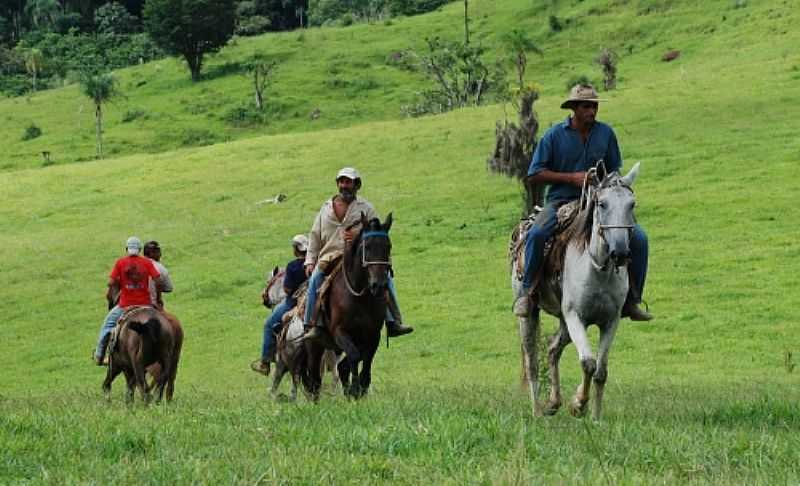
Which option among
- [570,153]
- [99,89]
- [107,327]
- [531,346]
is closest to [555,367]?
[531,346]

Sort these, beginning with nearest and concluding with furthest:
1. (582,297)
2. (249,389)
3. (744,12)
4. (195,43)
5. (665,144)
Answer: (582,297), (249,389), (665,144), (744,12), (195,43)

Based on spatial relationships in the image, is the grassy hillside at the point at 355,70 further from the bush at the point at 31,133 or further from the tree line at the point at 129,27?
the tree line at the point at 129,27

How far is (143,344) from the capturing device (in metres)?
17.4

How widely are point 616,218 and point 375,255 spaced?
11.9ft

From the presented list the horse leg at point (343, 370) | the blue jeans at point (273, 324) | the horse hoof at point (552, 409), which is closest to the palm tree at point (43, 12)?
the blue jeans at point (273, 324)

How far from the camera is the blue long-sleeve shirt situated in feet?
42.9

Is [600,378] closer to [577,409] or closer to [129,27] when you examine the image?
[577,409]

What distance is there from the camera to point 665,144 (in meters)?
47.0

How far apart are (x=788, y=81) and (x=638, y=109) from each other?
6530mm

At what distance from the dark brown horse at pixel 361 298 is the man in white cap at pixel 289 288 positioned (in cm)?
380

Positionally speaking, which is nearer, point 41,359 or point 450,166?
point 41,359

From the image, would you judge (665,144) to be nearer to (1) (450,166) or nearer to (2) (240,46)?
(1) (450,166)

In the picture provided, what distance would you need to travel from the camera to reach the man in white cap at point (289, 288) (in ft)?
62.5

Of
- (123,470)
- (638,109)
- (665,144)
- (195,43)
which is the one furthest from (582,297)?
(195,43)
